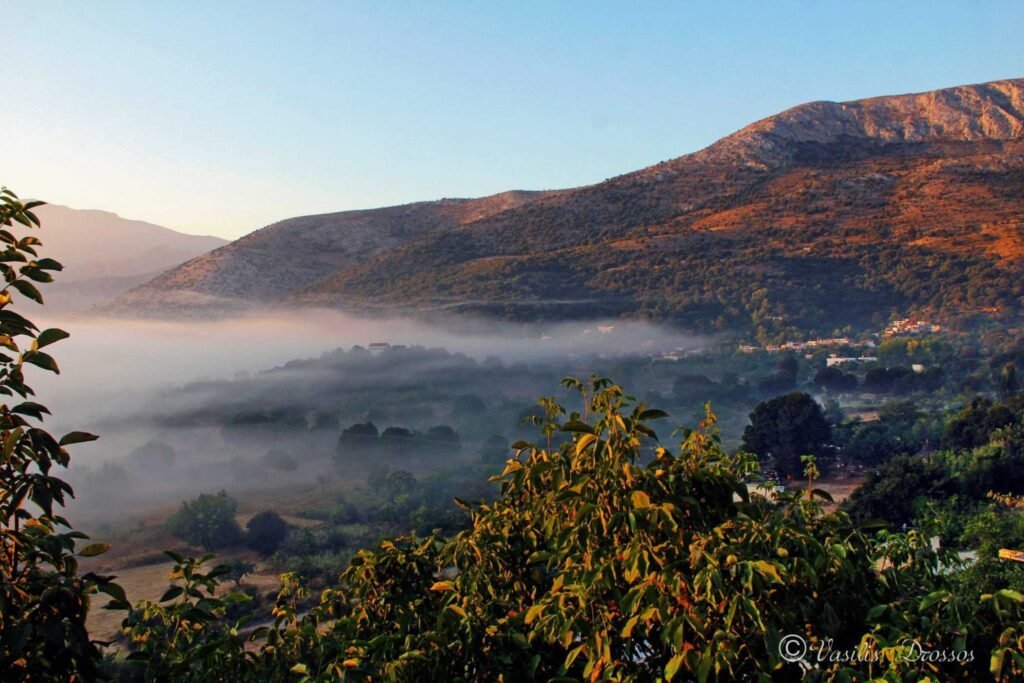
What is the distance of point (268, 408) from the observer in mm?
46000

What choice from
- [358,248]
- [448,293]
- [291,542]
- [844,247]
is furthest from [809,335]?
[358,248]

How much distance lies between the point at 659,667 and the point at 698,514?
Result: 0.75 meters

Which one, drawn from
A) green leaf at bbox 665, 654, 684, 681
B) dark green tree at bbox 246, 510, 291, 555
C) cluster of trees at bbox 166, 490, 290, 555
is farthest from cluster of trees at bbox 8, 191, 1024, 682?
cluster of trees at bbox 166, 490, 290, 555

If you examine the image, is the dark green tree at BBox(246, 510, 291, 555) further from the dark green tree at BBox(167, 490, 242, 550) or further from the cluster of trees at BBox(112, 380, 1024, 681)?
the cluster of trees at BBox(112, 380, 1024, 681)

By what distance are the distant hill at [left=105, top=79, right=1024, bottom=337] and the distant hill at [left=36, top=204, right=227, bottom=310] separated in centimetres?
4666

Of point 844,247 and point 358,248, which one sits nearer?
point 844,247

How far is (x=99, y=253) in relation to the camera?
16700 cm

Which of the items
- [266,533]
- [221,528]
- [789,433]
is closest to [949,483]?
[789,433]

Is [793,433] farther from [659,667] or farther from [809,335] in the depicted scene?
[809,335]

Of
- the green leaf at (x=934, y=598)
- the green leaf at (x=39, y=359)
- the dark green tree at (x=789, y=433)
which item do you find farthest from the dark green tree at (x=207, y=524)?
the green leaf at (x=934, y=598)

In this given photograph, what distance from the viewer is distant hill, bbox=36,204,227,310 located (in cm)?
13512

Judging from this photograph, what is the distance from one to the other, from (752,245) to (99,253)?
138578 millimetres

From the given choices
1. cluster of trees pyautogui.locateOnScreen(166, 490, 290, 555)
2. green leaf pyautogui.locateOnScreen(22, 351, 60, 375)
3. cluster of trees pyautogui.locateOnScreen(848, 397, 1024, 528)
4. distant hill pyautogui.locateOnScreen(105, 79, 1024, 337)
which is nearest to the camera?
green leaf pyautogui.locateOnScreen(22, 351, 60, 375)

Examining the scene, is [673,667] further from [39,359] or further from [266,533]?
[266,533]
